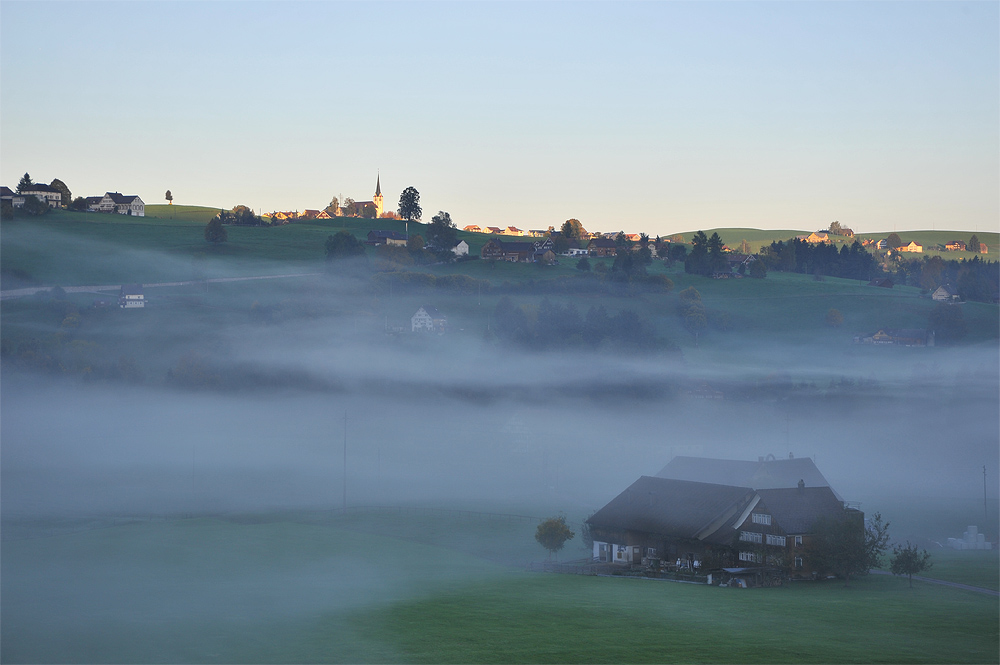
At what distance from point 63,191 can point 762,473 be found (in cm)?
15701

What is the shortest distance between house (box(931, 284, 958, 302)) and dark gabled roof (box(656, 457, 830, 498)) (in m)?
94.0

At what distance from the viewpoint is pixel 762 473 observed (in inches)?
2461

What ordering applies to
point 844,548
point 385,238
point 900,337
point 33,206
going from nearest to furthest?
1. point 844,548
2. point 900,337
3. point 33,206
4. point 385,238

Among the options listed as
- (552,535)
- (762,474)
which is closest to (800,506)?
(762,474)

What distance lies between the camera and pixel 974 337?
130875mm

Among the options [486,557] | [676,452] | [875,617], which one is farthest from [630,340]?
[875,617]

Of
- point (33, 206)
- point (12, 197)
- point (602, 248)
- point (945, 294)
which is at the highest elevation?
point (12, 197)

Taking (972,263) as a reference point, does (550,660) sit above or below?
below

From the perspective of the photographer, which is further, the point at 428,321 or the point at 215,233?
the point at 215,233

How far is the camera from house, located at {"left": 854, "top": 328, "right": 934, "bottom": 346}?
432 feet

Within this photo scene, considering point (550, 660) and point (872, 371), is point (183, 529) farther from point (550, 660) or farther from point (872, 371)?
point (872, 371)

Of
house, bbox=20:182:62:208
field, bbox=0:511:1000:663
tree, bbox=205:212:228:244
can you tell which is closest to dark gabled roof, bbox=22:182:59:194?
house, bbox=20:182:62:208

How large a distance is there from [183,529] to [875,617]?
4564cm

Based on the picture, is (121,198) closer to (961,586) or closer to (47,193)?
(47,193)
